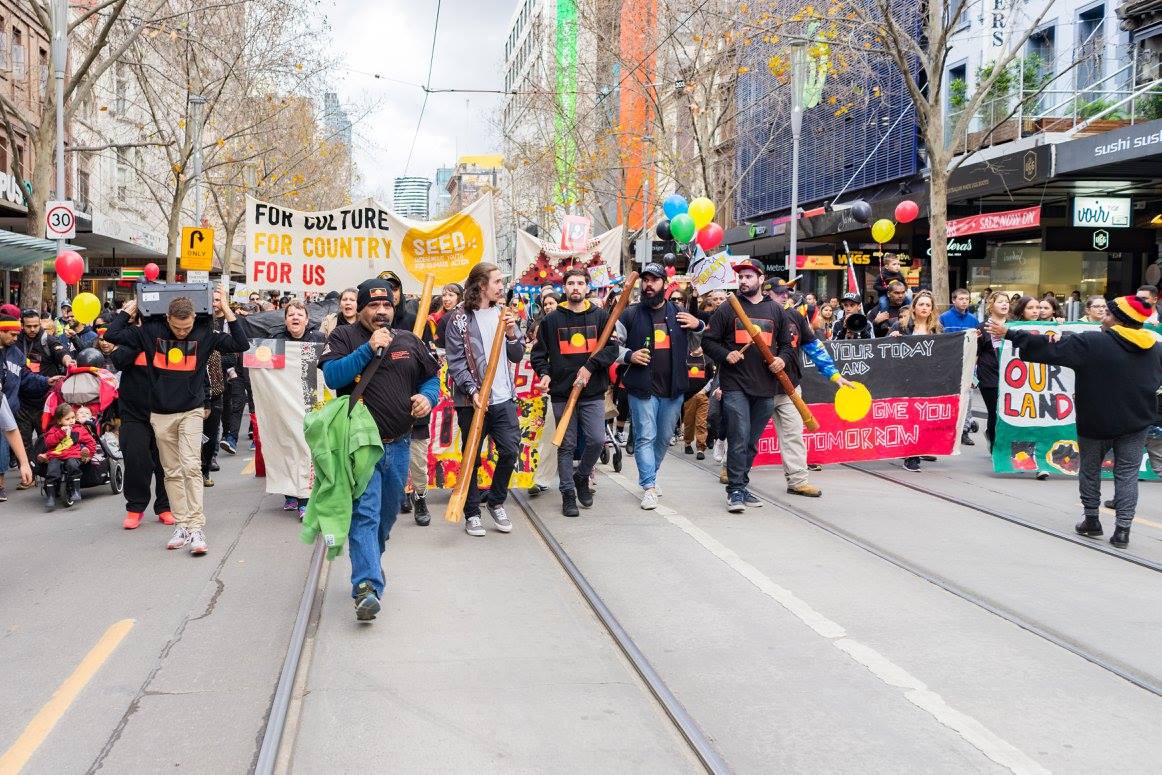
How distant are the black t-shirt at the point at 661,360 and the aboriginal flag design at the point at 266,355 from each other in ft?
9.95

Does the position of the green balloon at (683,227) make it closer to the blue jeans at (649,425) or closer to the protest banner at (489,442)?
the protest banner at (489,442)

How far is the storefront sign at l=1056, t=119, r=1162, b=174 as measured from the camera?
15000 millimetres

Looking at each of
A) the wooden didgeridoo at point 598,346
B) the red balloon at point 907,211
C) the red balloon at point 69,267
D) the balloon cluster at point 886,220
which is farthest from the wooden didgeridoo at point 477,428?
the red balloon at point 907,211

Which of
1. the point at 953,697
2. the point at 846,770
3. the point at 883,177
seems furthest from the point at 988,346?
the point at 883,177

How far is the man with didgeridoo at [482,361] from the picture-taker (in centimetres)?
782

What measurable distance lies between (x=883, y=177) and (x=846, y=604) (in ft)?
83.2

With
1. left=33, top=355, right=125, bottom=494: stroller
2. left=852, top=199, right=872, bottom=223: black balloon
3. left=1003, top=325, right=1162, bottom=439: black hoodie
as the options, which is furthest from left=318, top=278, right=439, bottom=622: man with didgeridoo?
left=852, top=199, right=872, bottom=223: black balloon

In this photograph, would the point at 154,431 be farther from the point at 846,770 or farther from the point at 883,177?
the point at 883,177

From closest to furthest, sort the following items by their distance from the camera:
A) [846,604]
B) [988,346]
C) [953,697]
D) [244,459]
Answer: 1. [953,697]
2. [846,604]
3. [988,346]
4. [244,459]

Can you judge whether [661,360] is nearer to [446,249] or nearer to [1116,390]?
[1116,390]

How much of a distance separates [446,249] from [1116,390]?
6573 mm

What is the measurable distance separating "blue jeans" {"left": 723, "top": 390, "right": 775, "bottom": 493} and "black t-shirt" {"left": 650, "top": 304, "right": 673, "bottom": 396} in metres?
0.48

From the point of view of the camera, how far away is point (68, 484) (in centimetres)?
962

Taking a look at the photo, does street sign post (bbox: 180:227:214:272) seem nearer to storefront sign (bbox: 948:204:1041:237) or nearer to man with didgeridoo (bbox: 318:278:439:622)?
storefront sign (bbox: 948:204:1041:237)
